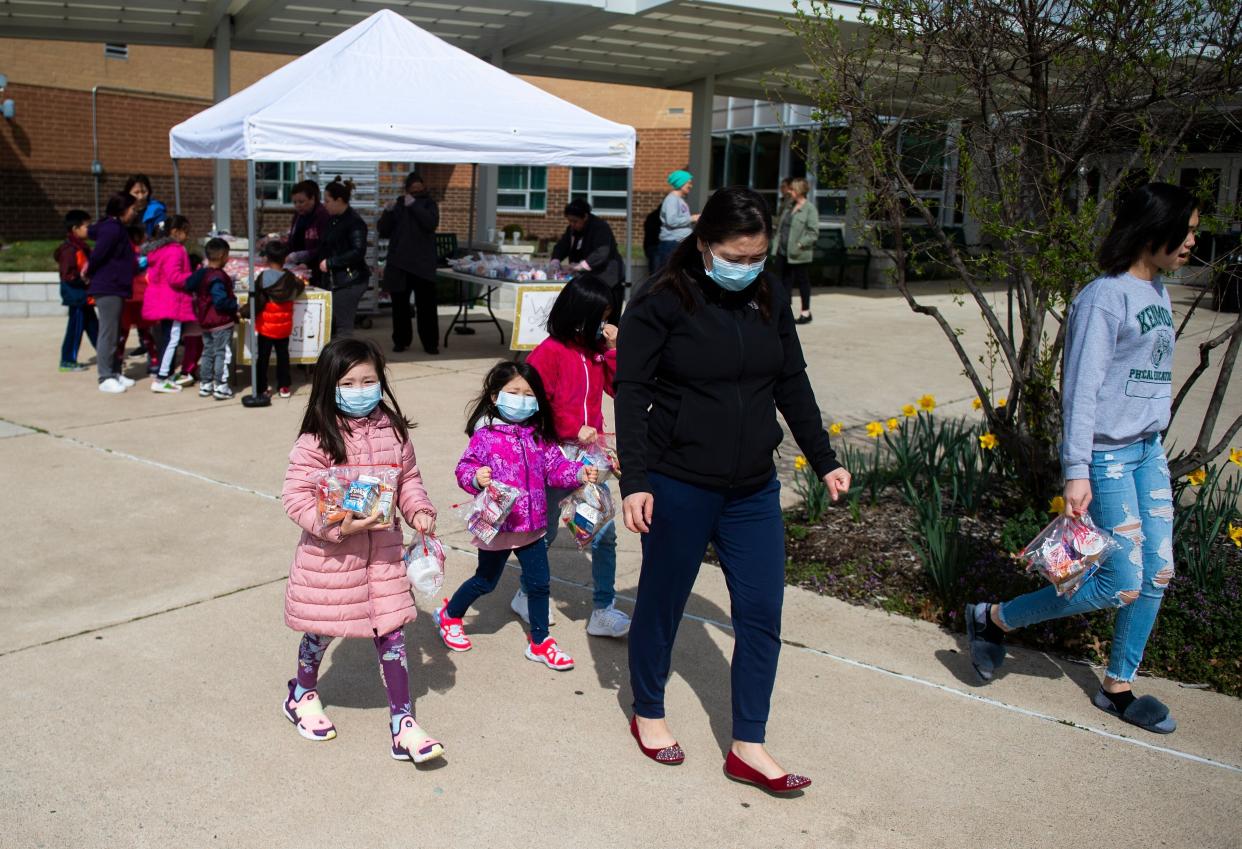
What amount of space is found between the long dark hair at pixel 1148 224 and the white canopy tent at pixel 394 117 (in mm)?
6729

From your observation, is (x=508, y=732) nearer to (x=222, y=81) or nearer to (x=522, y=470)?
(x=522, y=470)

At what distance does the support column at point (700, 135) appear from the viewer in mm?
18078

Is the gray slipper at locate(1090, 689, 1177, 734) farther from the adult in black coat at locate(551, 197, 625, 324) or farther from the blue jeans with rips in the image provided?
the adult in black coat at locate(551, 197, 625, 324)

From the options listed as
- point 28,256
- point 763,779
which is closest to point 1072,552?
point 763,779

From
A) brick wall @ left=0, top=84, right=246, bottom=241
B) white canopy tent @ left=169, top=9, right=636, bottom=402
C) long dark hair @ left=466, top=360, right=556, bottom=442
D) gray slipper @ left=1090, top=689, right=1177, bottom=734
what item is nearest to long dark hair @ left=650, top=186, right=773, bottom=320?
long dark hair @ left=466, top=360, right=556, bottom=442

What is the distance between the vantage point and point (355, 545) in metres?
3.59

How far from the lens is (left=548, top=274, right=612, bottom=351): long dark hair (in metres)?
4.39

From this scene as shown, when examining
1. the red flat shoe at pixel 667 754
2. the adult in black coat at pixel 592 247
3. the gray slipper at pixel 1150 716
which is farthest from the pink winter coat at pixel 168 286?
the gray slipper at pixel 1150 716

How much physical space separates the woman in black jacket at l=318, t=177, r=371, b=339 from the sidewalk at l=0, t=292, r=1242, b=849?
14.3 feet

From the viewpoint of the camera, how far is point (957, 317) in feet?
49.8

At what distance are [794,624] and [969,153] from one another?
7.61 ft

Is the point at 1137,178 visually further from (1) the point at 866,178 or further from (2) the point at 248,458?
(2) the point at 248,458

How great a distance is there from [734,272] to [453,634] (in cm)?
197

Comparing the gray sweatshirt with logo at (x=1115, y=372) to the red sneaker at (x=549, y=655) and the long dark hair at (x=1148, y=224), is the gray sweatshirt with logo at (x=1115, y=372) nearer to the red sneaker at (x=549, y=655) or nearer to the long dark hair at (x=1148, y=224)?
the long dark hair at (x=1148, y=224)
